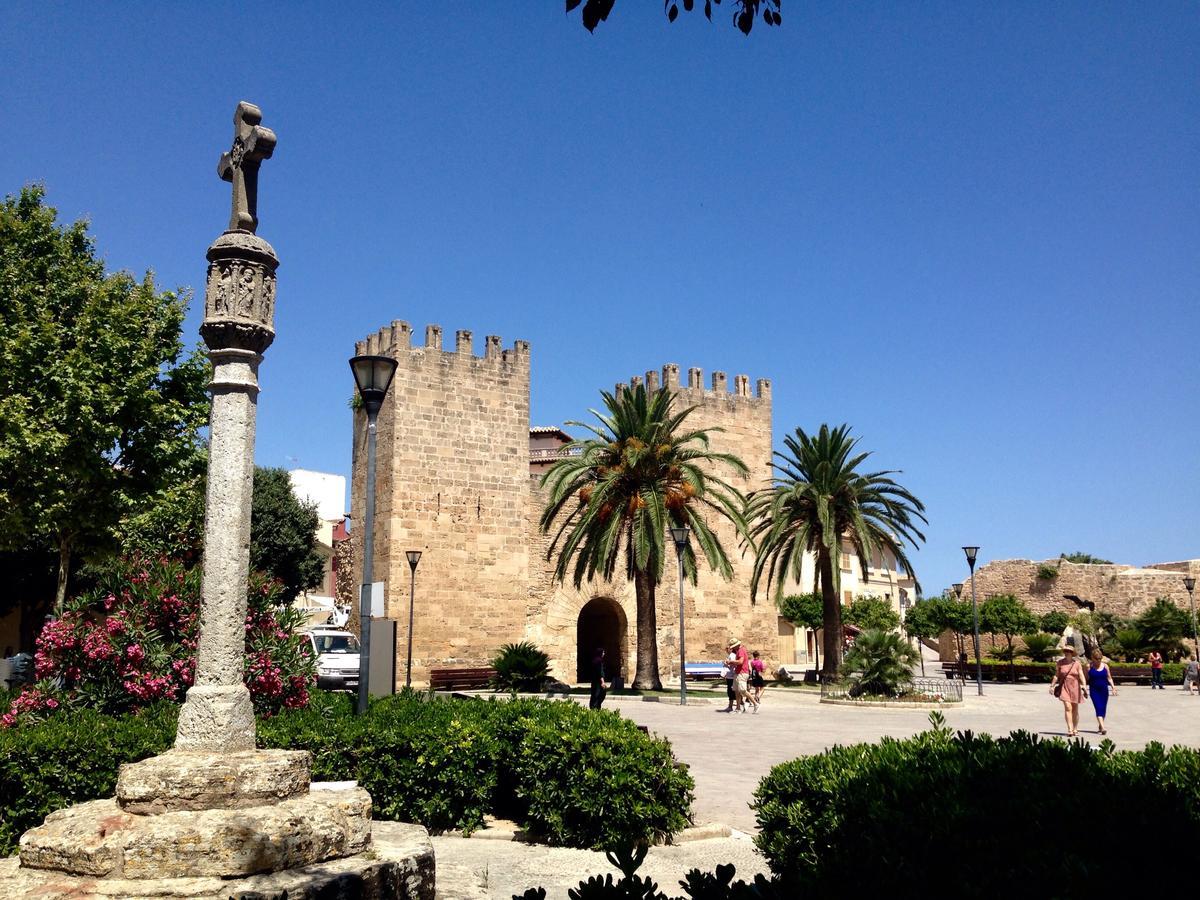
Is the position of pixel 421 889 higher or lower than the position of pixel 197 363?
lower

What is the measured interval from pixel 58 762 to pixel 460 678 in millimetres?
18586

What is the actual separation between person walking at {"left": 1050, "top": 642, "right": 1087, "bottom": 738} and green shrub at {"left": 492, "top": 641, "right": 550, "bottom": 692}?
40.7 ft

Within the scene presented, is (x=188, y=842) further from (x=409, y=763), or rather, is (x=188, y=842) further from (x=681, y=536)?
(x=681, y=536)

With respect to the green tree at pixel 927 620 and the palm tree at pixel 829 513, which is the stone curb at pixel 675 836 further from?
the green tree at pixel 927 620

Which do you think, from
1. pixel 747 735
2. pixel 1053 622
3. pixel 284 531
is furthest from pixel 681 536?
pixel 1053 622

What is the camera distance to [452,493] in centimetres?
2653

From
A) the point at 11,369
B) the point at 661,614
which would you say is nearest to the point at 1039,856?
the point at 11,369

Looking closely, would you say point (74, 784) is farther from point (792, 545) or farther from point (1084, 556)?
point (1084, 556)

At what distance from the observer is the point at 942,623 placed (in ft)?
142

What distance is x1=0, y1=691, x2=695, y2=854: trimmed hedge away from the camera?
6395mm

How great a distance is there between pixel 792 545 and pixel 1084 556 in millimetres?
62578

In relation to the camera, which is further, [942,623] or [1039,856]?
[942,623]

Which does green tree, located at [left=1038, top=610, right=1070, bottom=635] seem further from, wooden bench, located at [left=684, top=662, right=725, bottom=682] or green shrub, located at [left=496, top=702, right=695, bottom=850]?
green shrub, located at [left=496, top=702, right=695, bottom=850]

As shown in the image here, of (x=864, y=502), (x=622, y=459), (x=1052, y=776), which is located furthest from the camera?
(x=864, y=502)
